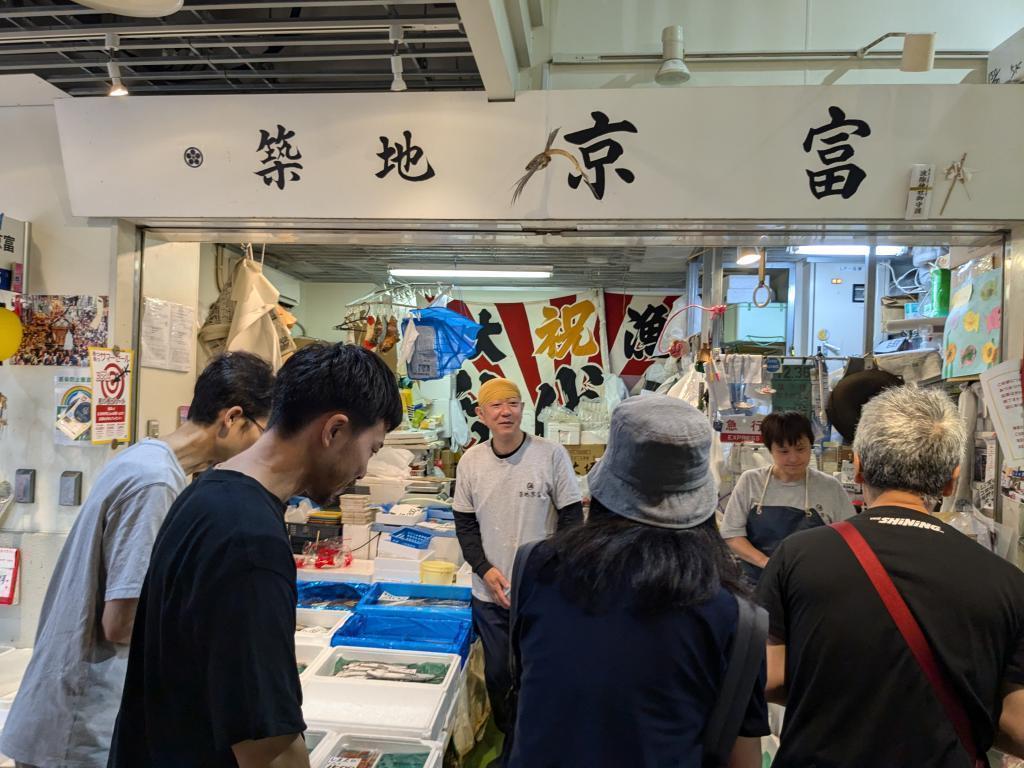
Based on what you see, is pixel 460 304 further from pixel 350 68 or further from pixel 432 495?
pixel 350 68

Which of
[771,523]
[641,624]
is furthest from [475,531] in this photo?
[641,624]

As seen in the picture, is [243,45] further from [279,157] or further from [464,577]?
[464,577]

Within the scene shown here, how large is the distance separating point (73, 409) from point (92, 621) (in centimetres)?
196

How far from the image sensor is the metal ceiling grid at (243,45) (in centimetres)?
283

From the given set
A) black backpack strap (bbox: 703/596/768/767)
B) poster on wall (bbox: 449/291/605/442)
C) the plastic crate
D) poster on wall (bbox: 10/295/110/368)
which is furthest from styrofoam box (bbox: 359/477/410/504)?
black backpack strap (bbox: 703/596/768/767)

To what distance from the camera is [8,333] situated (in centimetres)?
326

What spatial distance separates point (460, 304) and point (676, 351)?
100 inches

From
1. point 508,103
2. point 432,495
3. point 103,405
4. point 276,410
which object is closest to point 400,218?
point 508,103

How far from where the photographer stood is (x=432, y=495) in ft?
15.9

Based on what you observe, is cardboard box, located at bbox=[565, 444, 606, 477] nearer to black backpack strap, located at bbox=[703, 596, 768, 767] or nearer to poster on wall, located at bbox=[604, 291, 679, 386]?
poster on wall, located at bbox=[604, 291, 679, 386]

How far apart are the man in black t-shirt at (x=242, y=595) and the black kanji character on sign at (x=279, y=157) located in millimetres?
2109

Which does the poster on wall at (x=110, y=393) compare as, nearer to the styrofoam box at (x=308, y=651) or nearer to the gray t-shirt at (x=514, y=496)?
the styrofoam box at (x=308, y=651)

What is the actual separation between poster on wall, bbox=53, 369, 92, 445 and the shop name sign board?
84 cm

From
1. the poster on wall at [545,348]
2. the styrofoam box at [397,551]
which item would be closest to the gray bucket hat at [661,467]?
the styrofoam box at [397,551]
